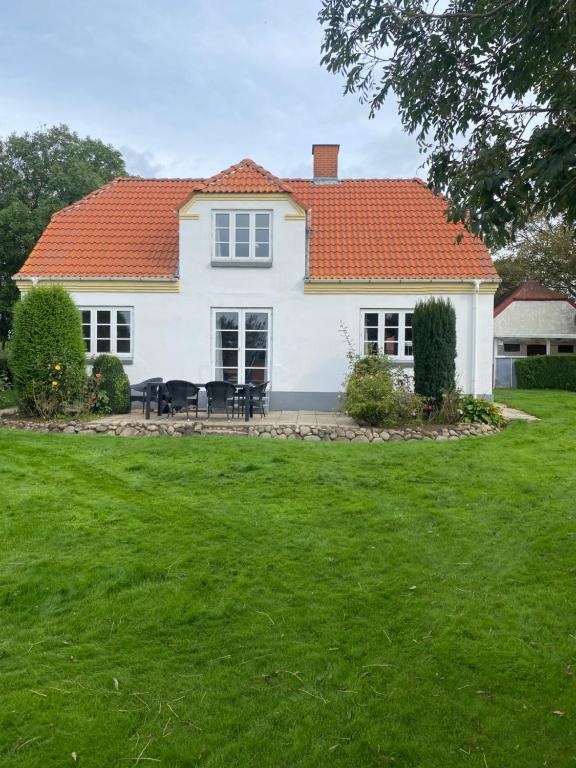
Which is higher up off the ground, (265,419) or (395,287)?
(395,287)

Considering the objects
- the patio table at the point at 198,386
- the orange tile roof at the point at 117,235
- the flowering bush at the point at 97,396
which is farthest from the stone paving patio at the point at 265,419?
the orange tile roof at the point at 117,235

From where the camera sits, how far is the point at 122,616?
438cm

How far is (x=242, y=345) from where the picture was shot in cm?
1583

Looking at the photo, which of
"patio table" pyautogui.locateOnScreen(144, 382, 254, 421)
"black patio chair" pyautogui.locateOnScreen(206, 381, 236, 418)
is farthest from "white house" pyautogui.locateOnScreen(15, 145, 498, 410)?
"black patio chair" pyautogui.locateOnScreen(206, 381, 236, 418)

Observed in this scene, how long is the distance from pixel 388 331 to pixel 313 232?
410 centimetres

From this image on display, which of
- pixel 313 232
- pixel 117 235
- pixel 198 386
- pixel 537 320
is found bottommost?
pixel 198 386

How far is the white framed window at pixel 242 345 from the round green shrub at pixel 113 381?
101 inches

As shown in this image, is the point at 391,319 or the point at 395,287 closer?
the point at 395,287

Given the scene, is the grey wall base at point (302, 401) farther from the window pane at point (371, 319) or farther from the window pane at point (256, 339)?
the window pane at point (371, 319)

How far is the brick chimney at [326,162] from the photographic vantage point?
1947 cm

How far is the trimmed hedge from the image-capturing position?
2645 cm

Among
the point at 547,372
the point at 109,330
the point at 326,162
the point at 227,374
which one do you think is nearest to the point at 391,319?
the point at 227,374

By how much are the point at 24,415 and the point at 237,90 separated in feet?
28.1

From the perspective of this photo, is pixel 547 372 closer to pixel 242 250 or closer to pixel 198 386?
pixel 242 250
